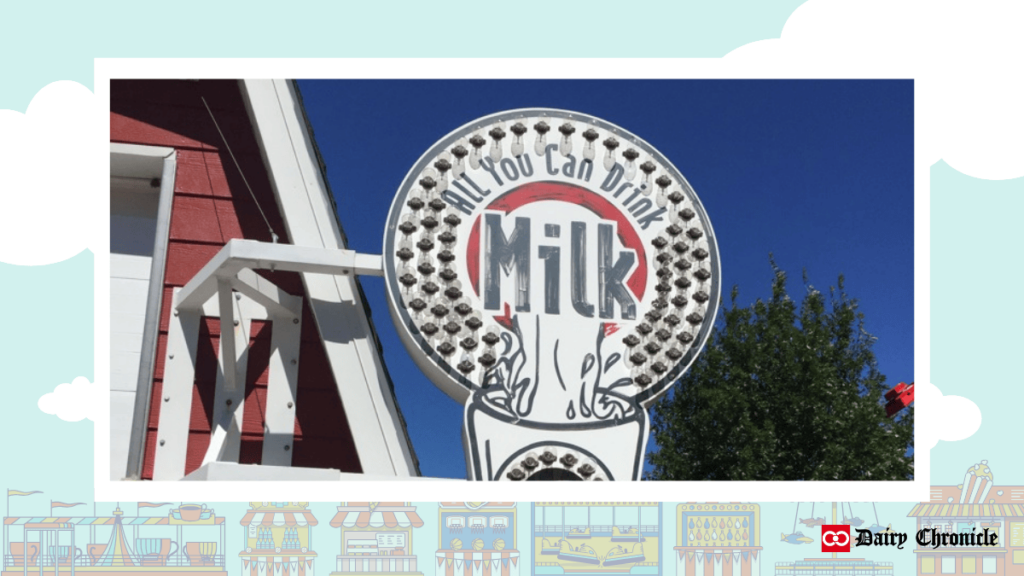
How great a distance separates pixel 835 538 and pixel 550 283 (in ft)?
9.42

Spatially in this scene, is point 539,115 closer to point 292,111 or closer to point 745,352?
point 292,111

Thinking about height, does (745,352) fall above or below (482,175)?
below

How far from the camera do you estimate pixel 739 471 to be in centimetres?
1583

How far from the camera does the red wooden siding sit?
1044 centimetres

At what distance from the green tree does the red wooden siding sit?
6700mm

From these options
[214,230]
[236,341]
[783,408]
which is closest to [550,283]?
[236,341]

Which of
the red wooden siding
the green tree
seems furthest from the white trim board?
the green tree

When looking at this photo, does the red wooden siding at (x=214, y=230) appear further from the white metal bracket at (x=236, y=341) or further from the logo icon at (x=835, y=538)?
the logo icon at (x=835, y=538)

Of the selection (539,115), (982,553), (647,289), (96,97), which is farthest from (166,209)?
(982,553)

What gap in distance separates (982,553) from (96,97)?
700cm

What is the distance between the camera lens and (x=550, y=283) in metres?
10.2

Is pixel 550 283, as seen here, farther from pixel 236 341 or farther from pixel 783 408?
pixel 783 408

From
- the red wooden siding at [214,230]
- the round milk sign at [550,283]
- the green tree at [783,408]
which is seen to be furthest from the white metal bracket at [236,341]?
the green tree at [783,408]

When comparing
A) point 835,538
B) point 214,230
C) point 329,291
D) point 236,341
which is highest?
point 214,230
